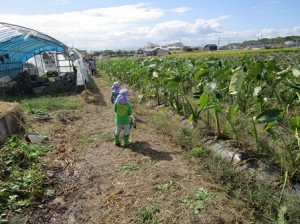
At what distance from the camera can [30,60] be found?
19375 millimetres

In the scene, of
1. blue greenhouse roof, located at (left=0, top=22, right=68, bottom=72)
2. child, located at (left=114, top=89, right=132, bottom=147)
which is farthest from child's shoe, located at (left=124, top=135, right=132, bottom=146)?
blue greenhouse roof, located at (left=0, top=22, right=68, bottom=72)

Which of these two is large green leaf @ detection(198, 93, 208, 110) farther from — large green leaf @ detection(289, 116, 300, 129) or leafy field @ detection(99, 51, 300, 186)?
large green leaf @ detection(289, 116, 300, 129)

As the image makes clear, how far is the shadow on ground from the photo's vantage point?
4.92 meters

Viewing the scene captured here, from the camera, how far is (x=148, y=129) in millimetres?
6609

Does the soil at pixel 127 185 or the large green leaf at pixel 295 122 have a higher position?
the large green leaf at pixel 295 122

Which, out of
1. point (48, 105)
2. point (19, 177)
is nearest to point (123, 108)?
point (19, 177)

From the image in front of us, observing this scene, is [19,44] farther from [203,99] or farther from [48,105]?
[203,99]

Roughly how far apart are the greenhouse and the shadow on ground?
737cm

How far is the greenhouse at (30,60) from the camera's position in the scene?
1187cm

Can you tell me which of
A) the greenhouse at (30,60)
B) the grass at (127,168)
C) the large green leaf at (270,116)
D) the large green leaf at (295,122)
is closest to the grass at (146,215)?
the grass at (127,168)

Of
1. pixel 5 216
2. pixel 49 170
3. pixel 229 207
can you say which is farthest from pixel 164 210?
pixel 49 170

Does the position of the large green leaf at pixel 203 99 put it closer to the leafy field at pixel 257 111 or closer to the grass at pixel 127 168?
the leafy field at pixel 257 111

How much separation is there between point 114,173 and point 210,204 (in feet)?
5.33

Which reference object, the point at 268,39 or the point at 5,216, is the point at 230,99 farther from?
the point at 268,39
